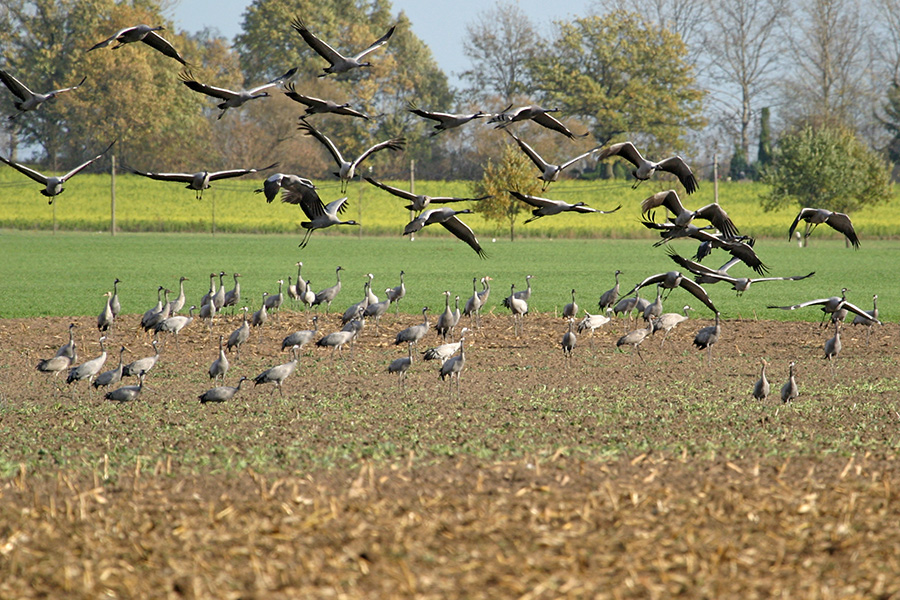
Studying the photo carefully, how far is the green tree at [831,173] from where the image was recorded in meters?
59.1

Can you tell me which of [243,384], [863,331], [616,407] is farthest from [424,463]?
[863,331]

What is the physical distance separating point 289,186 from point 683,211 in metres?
3.64

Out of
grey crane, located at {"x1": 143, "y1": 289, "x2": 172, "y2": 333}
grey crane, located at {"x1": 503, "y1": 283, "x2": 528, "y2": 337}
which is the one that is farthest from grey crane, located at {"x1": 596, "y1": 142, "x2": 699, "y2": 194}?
grey crane, located at {"x1": 143, "y1": 289, "x2": 172, "y2": 333}

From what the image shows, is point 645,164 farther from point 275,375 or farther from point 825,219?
point 275,375

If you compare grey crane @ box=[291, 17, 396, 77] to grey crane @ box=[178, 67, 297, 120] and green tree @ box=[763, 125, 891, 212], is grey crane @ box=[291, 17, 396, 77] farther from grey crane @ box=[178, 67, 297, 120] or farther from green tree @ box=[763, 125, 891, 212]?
green tree @ box=[763, 125, 891, 212]

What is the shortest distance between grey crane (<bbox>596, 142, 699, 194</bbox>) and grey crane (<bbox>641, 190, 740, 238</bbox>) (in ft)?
0.60

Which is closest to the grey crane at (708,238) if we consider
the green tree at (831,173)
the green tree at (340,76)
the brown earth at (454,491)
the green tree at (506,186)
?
the brown earth at (454,491)

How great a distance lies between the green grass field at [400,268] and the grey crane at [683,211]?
11321 mm

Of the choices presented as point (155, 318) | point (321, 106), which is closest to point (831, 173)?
point (155, 318)

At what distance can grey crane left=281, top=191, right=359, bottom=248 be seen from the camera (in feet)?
31.2

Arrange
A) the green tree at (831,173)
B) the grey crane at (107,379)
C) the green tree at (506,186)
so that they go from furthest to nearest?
the green tree at (831,173), the green tree at (506,186), the grey crane at (107,379)

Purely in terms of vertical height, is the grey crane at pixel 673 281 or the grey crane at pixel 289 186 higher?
the grey crane at pixel 289 186

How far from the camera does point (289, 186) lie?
9.37 meters

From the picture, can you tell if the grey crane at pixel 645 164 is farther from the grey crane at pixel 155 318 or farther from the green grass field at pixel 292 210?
the green grass field at pixel 292 210
